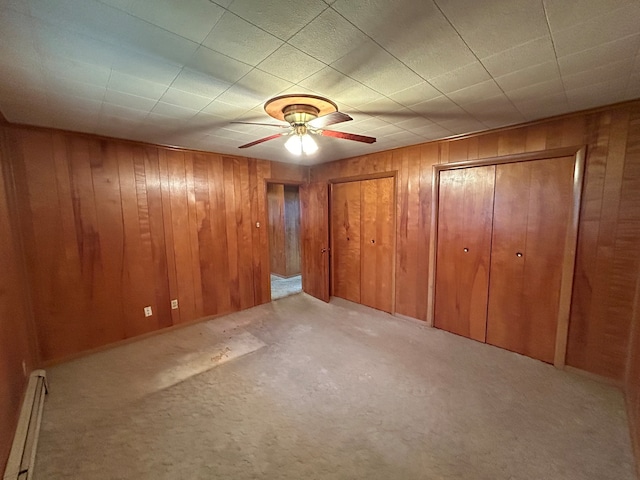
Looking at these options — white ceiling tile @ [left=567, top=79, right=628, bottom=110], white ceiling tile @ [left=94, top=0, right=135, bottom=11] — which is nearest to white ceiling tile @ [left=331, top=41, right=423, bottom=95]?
white ceiling tile @ [left=94, top=0, right=135, bottom=11]

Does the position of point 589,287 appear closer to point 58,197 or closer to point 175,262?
point 175,262

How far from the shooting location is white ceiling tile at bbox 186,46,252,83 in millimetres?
1281

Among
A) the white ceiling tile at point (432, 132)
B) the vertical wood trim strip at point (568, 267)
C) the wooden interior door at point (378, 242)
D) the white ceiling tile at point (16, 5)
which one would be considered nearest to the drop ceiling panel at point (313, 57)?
the white ceiling tile at point (16, 5)

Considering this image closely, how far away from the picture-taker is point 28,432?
1.60 m

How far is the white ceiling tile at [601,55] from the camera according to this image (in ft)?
3.99

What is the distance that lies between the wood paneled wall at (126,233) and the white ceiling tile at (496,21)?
120 inches

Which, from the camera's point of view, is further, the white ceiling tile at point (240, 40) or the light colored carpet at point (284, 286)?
the light colored carpet at point (284, 286)

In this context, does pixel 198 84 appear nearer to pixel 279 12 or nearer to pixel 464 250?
pixel 279 12

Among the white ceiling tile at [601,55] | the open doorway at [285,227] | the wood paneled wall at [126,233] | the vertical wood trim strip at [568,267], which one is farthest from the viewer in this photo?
the open doorway at [285,227]

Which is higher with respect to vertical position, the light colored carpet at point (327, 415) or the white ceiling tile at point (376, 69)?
the white ceiling tile at point (376, 69)

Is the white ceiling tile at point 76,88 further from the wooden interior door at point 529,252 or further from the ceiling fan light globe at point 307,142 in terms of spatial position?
the wooden interior door at point 529,252

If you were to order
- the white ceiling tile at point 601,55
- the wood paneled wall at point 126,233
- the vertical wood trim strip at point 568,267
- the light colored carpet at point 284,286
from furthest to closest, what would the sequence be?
the light colored carpet at point 284,286
the wood paneled wall at point 126,233
the vertical wood trim strip at point 568,267
the white ceiling tile at point 601,55

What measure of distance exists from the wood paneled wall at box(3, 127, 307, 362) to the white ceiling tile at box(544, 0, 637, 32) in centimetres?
331

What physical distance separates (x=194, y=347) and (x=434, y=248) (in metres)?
2.93
